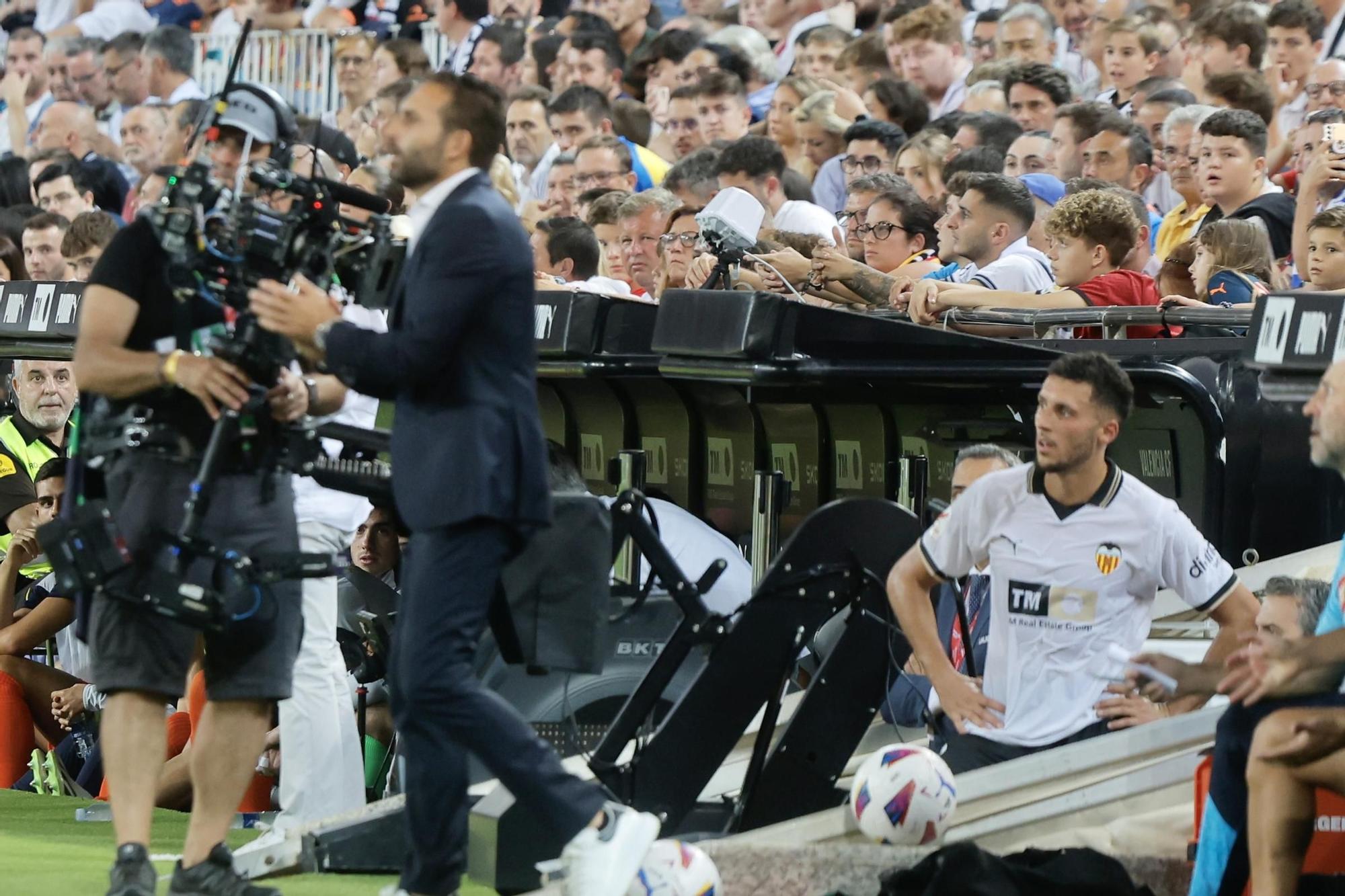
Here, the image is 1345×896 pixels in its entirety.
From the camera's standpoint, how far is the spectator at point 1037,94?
485 inches

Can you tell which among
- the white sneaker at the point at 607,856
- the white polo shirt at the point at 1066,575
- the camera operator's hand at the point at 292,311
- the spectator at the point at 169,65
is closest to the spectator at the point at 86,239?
the spectator at the point at 169,65

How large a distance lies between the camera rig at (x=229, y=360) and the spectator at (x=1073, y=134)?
19.2 ft

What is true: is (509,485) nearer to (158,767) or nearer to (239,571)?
(239,571)

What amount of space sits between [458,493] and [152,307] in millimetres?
1022

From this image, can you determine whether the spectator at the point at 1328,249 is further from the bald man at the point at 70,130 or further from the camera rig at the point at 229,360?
the bald man at the point at 70,130

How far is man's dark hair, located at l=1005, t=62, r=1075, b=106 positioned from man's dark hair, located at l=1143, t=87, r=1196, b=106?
0.54 metres

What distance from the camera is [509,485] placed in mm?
5750

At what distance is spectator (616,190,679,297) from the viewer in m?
11.5

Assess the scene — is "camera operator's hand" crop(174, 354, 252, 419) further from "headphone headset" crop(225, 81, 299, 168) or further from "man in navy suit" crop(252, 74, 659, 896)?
"headphone headset" crop(225, 81, 299, 168)

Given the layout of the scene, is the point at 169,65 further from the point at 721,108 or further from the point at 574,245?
the point at 574,245

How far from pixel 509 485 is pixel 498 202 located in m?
0.73

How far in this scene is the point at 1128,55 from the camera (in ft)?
42.1

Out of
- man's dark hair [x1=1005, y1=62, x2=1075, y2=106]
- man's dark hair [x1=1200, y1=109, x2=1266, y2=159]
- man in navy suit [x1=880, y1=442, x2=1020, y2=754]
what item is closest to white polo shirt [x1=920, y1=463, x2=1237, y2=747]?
man in navy suit [x1=880, y1=442, x2=1020, y2=754]

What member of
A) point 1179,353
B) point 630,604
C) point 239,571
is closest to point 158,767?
point 239,571
